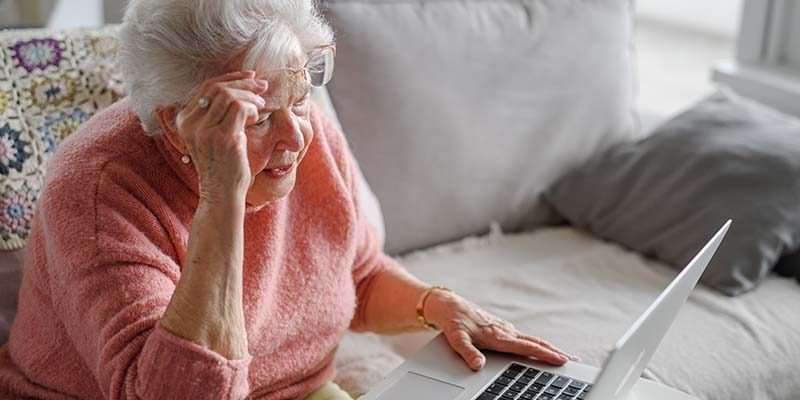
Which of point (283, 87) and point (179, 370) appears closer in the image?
point (179, 370)

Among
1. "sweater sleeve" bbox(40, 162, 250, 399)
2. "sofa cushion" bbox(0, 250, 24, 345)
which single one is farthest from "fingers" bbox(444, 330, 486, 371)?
"sofa cushion" bbox(0, 250, 24, 345)

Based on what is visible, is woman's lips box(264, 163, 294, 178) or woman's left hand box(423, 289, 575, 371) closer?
woman's lips box(264, 163, 294, 178)

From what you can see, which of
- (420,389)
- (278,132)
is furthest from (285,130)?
(420,389)

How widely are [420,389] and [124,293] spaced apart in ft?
1.28

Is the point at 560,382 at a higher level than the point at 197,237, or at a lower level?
lower

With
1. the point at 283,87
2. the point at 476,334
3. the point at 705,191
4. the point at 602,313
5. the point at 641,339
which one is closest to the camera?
the point at 641,339

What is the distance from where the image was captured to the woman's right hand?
1135 millimetres

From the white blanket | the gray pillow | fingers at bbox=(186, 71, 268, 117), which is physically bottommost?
the white blanket

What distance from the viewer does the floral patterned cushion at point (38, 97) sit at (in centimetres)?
151

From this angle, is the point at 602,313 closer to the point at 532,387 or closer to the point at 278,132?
the point at 532,387

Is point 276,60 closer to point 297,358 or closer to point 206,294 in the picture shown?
point 206,294

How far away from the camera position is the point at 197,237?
45.5 inches

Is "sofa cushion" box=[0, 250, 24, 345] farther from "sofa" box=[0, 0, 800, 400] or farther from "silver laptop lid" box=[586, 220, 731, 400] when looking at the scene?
"silver laptop lid" box=[586, 220, 731, 400]

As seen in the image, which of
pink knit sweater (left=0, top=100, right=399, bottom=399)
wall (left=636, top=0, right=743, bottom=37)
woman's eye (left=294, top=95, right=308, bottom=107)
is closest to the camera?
pink knit sweater (left=0, top=100, right=399, bottom=399)
